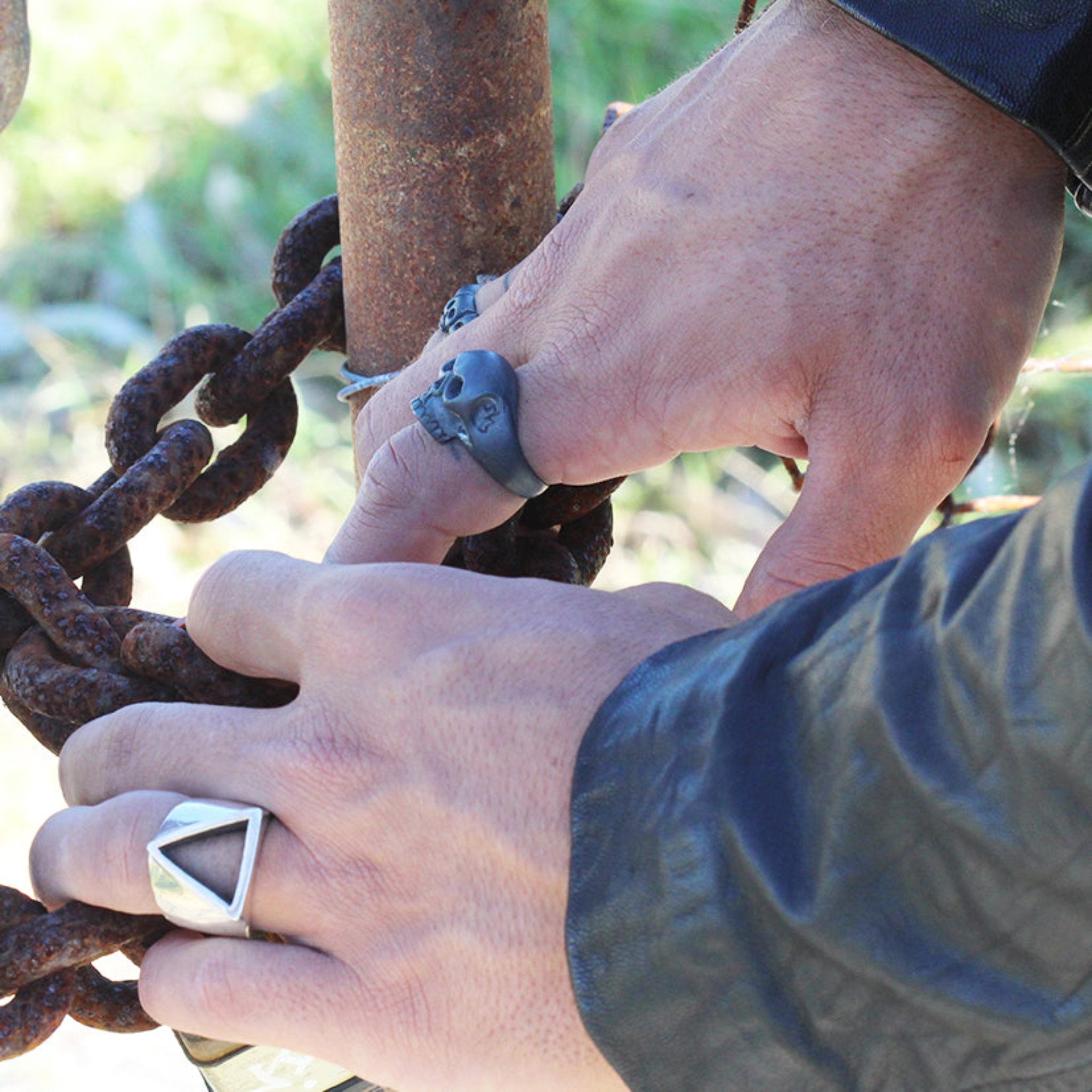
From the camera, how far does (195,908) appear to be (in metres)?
0.81

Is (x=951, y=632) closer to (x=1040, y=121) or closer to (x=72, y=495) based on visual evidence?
(x=1040, y=121)

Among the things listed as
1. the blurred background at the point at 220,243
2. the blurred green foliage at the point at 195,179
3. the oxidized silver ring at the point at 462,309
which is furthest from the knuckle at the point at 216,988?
the blurred green foliage at the point at 195,179

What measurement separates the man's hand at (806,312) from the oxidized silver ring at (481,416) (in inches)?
0.4

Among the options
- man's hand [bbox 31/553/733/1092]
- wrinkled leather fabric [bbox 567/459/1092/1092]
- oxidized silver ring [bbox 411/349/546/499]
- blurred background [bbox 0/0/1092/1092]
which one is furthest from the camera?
blurred background [bbox 0/0/1092/1092]

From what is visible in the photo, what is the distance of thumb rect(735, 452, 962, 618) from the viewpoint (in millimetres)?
948

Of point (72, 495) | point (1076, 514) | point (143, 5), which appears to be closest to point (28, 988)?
point (72, 495)

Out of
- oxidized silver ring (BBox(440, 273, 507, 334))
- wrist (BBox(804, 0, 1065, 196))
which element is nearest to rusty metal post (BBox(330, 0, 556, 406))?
oxidized silver ring (BBox(440, 273, 507, 334))

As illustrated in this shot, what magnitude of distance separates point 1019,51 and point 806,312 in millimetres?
226

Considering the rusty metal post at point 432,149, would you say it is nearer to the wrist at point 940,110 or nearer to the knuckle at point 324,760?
the wrist at point 940,110

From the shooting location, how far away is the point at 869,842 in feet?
1.97

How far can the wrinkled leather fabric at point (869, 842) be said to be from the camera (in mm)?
559

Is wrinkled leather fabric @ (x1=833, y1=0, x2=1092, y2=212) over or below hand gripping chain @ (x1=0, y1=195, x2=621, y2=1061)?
over

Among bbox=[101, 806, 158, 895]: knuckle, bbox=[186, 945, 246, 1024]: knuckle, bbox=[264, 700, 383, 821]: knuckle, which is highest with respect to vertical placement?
bbox=[264, 700, 383, 821]: knuckle

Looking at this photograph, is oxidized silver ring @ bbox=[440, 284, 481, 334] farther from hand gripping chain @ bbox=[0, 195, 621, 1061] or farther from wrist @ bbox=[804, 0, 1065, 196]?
wrist @ bbox=[804, 0, 1065, 196]
